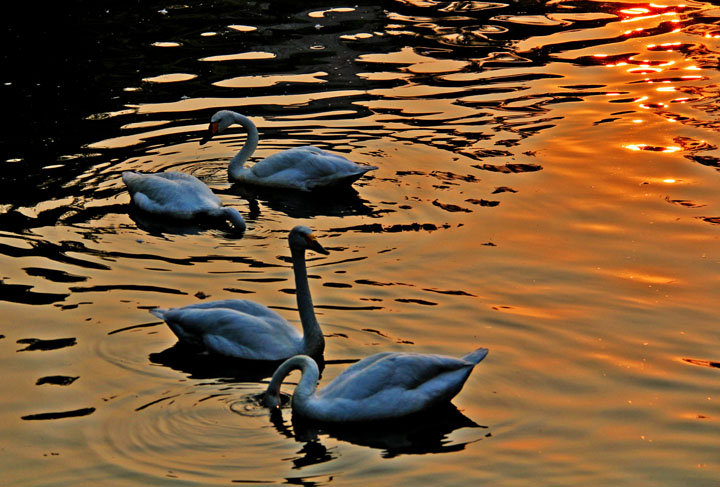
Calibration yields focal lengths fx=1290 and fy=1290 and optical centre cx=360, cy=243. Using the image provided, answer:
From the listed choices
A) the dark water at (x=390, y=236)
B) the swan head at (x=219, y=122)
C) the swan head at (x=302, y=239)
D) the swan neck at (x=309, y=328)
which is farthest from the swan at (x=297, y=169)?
the swan neck at (x=309, y=328)

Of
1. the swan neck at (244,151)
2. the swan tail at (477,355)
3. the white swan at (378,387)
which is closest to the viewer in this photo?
the white swan at (378,387)

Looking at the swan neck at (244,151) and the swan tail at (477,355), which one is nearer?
the swan tail at (477,355)

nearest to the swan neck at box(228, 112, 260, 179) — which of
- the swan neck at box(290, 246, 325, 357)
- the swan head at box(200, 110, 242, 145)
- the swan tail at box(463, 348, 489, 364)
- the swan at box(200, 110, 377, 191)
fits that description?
the swan at box(200, 110, 377, 191)

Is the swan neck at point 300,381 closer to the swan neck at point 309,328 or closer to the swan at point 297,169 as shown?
the swan neck at point 309,328

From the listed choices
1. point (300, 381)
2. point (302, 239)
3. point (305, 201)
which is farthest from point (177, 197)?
point (300, 381)

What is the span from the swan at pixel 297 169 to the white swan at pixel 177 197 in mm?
1084

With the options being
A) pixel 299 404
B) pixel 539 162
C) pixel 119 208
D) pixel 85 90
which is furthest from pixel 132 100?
pixel 299 404

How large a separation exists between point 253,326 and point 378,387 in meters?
1.60

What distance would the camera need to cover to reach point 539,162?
52.4 ft

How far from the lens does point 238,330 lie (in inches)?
424

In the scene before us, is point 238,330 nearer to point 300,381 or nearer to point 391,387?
point 300,381

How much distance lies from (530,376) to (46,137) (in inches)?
369

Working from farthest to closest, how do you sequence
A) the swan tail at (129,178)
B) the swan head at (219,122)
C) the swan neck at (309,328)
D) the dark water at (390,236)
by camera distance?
the swan head at (219,122) < the swan tail at (129,178) < the swan neck at (309,328) < the dark water at (390,236)

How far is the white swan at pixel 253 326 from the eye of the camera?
35.2 feet
